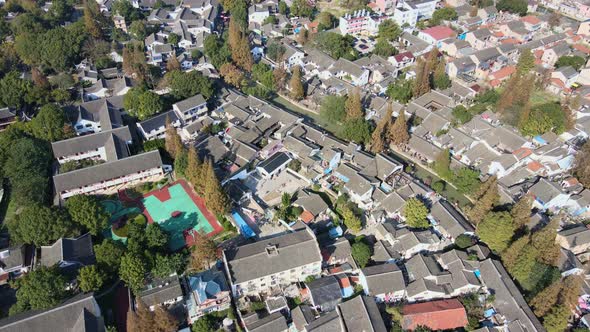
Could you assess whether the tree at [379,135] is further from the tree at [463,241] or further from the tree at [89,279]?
the tree at [89,279]

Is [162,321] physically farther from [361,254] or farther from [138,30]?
[138,30]

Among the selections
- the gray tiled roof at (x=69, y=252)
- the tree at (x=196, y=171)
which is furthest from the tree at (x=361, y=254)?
the gray tiled roof at (x=69, y=252)

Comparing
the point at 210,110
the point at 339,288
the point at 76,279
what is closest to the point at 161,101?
the point at 210,110

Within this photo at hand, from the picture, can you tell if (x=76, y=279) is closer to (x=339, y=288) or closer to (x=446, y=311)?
(x=339, y=288)

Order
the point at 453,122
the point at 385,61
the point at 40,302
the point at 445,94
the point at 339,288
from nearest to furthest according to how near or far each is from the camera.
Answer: the point at 40,302 → the point at 339,288 → the point at 453,122 → the point at 445,94 → the point at 385,61

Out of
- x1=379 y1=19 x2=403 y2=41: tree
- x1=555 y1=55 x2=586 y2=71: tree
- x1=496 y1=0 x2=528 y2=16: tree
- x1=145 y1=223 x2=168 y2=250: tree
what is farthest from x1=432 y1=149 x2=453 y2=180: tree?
x1=496 y1=0 x2=528 y2=16: tree

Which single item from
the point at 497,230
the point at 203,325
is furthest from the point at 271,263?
the point at 497,230

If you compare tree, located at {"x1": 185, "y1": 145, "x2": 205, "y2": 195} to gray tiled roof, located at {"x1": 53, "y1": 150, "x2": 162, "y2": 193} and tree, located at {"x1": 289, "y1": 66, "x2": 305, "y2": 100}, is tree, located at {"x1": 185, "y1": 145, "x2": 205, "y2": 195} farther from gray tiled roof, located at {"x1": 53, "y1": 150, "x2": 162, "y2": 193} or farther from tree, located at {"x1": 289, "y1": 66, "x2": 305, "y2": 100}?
tree, located at {"x1": 289, "y1": 66, "x2": 305, "y2": 100}
